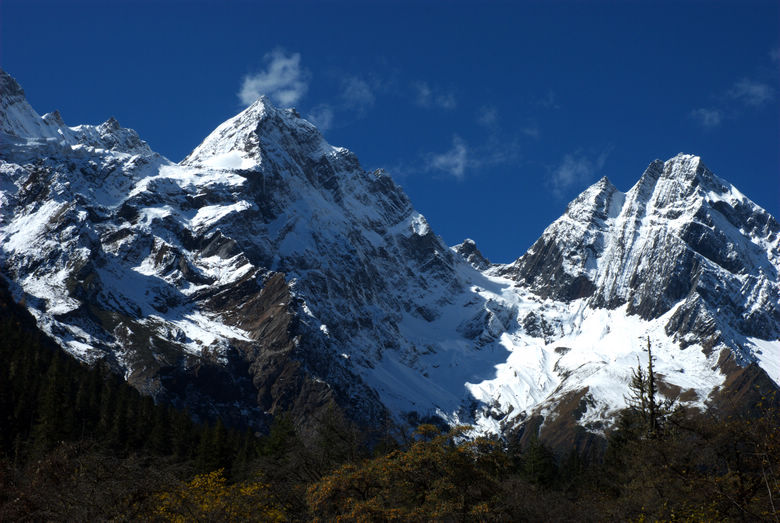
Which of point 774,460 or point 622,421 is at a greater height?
point 622,421

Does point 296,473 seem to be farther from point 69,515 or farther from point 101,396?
point 101,396

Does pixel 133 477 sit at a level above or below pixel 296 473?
below

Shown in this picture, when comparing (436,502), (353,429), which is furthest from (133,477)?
(353,429)

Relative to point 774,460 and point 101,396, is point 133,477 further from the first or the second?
point 101,396

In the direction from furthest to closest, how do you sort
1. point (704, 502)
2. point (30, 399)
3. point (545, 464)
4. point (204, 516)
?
point (545, 464), point (30, 399), point (204, 516), point (704, 502)

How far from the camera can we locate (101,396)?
11288cm

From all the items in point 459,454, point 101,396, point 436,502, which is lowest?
point 436,502

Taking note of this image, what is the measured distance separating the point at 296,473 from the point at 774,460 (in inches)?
1491

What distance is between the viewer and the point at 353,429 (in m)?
66.6

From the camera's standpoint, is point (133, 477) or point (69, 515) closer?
point (69, 515)

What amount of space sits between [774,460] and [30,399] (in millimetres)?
90783

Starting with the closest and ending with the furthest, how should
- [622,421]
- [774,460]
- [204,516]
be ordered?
[774,460], [204,516], [622,421]

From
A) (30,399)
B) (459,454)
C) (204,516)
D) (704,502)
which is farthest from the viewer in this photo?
(30,399)

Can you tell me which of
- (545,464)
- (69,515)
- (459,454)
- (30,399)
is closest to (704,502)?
(459,454)
